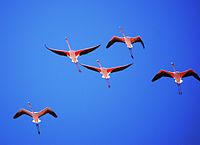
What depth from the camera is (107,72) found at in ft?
73.7

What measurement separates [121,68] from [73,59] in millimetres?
2078

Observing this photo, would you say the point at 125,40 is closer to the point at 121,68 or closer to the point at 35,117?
the point at 121,68

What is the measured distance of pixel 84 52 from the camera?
22.0 meters

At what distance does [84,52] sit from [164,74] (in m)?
3.45

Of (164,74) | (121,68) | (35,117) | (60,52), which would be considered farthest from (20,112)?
(164,74)

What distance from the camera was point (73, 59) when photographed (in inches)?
875

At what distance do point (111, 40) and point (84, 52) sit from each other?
1273 mm

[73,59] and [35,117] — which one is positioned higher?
[73,59]

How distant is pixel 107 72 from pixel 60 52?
2.17m

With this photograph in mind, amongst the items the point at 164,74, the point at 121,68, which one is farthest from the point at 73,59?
the point at 164,74

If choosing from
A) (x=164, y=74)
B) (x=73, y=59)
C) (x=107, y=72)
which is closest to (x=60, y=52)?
(x=73, y=59)

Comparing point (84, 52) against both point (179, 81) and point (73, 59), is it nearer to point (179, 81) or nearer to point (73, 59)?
point (73, 59)

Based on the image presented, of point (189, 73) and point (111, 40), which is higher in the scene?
point (111, 40)

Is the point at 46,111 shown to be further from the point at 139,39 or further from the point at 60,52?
the point at 139,39
